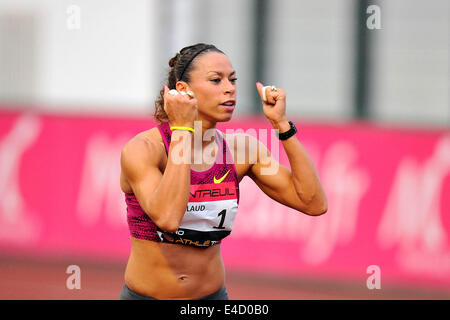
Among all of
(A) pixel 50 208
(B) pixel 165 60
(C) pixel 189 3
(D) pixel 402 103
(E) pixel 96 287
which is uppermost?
(C) pixel 189 3

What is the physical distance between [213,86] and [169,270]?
3.29 feet

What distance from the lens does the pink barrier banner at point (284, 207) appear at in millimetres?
8211

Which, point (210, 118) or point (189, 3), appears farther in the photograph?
point (189, 3)

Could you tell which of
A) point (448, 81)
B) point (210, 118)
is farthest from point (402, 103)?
point (210, 118)

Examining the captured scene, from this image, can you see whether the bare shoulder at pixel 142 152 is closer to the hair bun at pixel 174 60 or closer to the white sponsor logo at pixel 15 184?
the hair bun at pixel 174 60

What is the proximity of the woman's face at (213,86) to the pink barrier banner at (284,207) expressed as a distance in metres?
3.59

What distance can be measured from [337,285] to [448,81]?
16.3 feet

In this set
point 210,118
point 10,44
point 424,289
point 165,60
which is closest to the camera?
point 210,118

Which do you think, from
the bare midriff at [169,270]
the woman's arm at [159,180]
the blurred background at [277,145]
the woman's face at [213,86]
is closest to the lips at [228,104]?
the woman's face at [213,86]

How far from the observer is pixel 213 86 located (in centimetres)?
399

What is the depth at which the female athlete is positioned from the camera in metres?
3.67

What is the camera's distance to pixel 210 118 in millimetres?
4070

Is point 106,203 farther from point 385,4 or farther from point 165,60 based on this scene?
point 385,4
